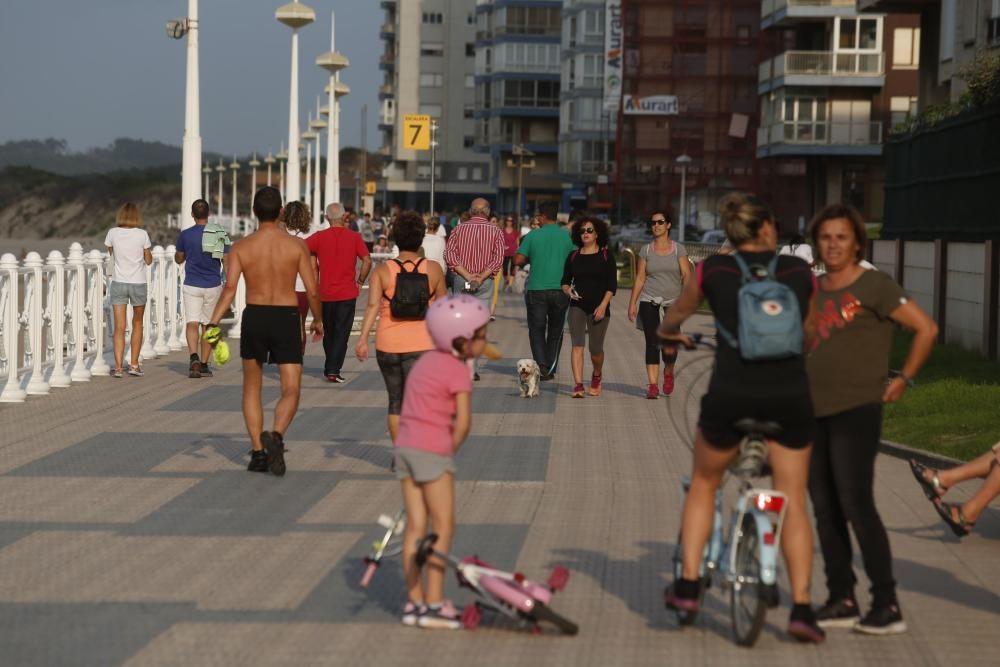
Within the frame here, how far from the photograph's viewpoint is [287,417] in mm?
11930

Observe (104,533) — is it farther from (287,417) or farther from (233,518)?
(287,417)

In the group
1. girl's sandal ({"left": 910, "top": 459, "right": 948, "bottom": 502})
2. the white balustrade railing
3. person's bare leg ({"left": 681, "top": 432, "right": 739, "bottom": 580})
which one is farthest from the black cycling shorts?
the white balustrade railing

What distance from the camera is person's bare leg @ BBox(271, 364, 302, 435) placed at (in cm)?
1184

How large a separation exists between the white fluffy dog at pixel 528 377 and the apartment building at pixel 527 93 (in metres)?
115

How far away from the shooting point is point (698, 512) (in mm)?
7031

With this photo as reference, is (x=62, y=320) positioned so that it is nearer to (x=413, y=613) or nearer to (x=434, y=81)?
(x=413, y=613)

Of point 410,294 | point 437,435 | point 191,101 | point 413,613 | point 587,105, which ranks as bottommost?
point 413,613

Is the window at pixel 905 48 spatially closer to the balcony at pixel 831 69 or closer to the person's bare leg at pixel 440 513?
the balcony at pixel 831 69

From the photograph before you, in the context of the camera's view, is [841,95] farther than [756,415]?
Yes

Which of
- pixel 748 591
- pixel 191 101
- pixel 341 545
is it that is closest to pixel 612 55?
pixel 191 101

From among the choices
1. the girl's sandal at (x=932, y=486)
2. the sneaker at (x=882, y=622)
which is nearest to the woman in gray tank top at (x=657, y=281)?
the girl's sandal at (x=932, y=486)

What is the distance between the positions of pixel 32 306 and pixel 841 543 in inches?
444

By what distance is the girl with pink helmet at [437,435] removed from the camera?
7172mm

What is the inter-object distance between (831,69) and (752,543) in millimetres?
64736
